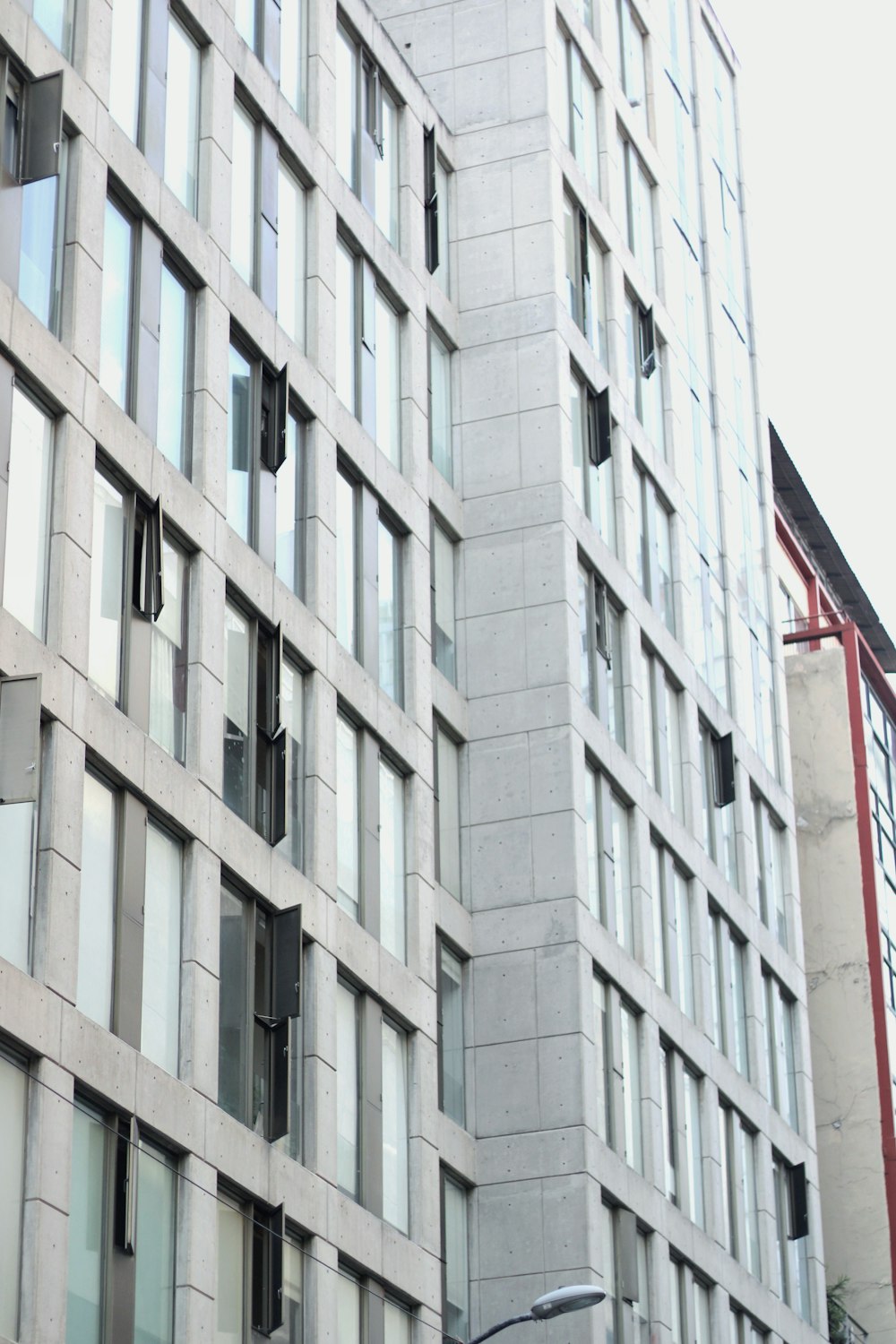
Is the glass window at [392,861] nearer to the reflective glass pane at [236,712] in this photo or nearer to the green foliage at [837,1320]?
the reflective glass pane at [236,712]

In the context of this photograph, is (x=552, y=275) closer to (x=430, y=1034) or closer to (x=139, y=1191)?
(x=430, y=1034)

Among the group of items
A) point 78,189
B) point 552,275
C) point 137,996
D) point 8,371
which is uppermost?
point 552,275

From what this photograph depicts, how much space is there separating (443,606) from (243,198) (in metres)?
10.7

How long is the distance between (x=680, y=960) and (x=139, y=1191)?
2353 centimetres

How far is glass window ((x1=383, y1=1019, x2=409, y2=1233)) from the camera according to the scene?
38.6 m

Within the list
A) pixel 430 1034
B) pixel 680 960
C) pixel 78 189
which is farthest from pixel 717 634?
pixel 78 189

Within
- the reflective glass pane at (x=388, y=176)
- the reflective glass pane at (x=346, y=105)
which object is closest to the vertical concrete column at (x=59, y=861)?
the reflective glass pane at (x=346, y=105)

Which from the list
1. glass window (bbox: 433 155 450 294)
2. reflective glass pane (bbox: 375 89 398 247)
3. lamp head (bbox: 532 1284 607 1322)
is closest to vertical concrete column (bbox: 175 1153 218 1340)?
lamp head (bbox: 532 1284 607 1322)

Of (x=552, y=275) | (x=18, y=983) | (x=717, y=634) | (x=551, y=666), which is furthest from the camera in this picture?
(x=717, y=634)

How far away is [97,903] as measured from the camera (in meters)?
30.7

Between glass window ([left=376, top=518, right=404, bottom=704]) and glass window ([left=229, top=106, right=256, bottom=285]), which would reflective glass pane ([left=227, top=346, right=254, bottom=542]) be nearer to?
glass window ([left=229, top=106, right=256, bottom=285])

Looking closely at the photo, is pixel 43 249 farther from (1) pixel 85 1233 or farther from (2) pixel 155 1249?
(2) pixel 155 1249

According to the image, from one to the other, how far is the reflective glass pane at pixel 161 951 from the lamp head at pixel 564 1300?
209 inches

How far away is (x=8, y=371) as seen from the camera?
100ft
